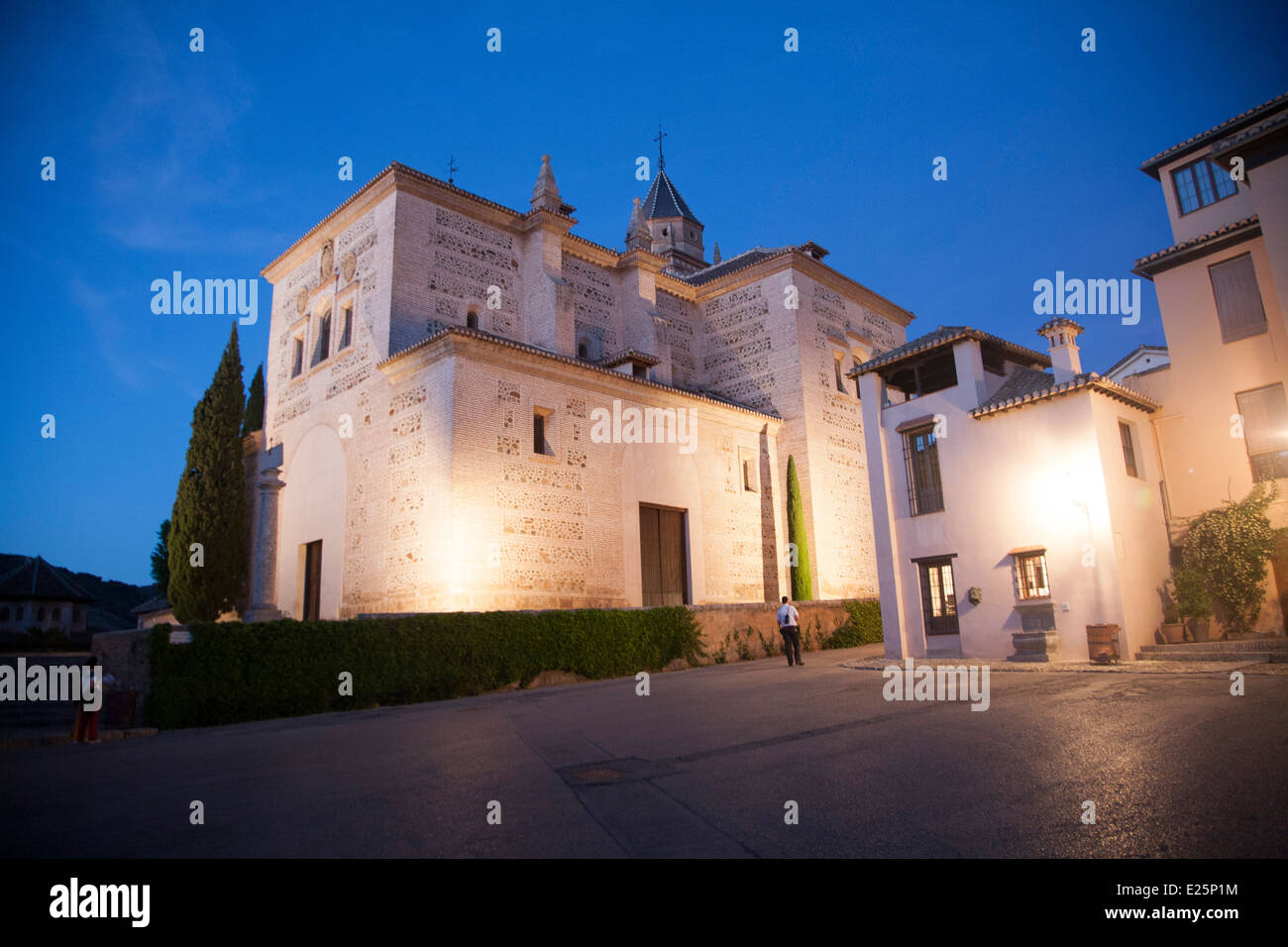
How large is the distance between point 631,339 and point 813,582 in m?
10.3

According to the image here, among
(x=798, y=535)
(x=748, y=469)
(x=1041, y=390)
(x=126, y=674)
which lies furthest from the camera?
(x=748, y=469)

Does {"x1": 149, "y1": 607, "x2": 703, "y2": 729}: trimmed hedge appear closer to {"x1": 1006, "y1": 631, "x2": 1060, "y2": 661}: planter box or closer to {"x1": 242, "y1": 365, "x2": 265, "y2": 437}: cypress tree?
{"x1": 1006, "y1": 631, "x2": 1060, "y2": 661}: planter box

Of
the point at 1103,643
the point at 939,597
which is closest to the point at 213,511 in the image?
the point at 939,597

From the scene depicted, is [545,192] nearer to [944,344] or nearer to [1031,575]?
[944,344]

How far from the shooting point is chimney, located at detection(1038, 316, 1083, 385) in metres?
14.6

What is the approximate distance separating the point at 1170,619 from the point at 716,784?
12957 mm

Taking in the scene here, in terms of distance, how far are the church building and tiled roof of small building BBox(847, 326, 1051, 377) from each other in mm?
6440

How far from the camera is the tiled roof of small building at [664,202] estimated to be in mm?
44156

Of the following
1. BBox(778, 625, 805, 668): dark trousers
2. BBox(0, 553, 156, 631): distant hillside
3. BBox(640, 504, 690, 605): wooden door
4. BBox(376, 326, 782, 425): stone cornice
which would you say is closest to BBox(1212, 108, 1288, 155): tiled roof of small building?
BBox(778, 625, 805, 668): dark trousers

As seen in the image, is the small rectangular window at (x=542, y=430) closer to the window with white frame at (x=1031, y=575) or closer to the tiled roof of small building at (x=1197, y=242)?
the window with white frame at (x=1031, y=575)

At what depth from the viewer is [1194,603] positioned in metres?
13.7

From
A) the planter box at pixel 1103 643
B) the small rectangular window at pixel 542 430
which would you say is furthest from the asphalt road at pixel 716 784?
the small rectangular window at pixel 542 430
